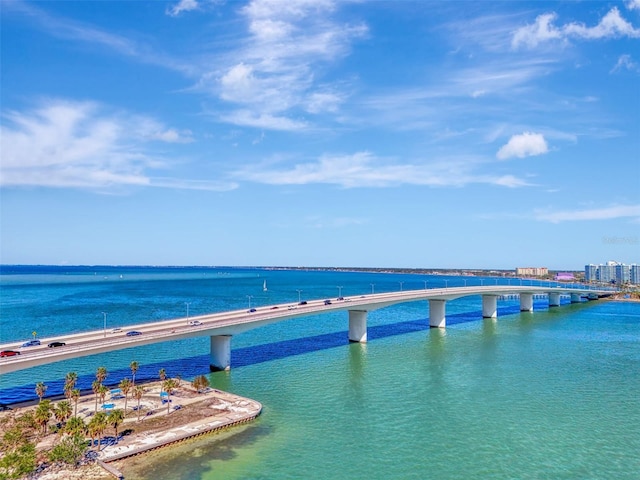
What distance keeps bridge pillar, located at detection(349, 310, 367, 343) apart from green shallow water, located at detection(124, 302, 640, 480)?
5.05m

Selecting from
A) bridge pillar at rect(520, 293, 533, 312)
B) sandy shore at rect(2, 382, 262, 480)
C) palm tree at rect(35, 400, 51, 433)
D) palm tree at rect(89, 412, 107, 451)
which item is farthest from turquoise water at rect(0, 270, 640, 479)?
bridge pillar at rect(520, 293, 533, 312)

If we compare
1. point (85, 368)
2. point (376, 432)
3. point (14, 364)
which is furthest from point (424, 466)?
point (85, 368)

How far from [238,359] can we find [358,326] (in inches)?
1005

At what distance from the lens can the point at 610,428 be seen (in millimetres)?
41938

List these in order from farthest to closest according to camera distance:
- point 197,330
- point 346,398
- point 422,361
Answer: point 422,361 < point 197,330 < point 346,398

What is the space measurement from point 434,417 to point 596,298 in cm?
18365

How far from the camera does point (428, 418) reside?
43.8 m

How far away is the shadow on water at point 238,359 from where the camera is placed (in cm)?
5256

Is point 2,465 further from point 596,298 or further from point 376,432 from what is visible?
point 596,298

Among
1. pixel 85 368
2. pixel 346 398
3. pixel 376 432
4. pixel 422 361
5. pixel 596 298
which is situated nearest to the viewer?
pixel 376 432

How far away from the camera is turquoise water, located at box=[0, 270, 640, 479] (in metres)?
33.9

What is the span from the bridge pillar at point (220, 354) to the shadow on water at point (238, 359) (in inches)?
61.1

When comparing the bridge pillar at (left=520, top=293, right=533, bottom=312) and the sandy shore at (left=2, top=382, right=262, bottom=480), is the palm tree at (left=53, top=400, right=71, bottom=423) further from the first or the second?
the bridge pillar at (left=520, top=293, right=533, bottom=312)

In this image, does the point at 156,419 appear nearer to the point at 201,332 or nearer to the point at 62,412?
the point at 62,412
